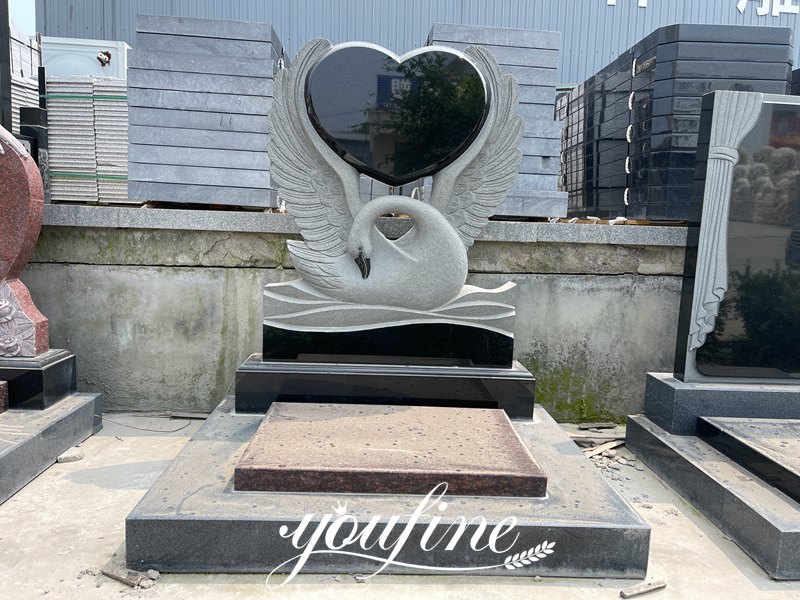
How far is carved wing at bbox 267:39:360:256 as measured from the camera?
3.52 meters

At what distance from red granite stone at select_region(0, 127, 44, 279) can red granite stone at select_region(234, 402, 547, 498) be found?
1853 millimetres

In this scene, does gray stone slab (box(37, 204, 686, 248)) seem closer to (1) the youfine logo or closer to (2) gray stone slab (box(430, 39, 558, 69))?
(2) gray stone slab (box(430, 39, 558, 69))

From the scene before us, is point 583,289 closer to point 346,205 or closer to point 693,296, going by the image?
point 693,296

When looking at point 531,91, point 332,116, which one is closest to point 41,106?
point 332,116

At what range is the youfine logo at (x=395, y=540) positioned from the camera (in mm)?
2240

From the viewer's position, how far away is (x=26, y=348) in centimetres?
353

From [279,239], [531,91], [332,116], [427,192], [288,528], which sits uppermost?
[531,91]

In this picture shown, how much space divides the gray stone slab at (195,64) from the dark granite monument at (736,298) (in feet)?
9.23

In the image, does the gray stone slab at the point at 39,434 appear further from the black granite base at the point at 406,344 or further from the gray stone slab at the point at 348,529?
the black granite base at the point at 406,344

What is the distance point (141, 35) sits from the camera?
4.02m

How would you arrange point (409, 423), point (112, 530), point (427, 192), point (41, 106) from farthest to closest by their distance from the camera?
point (41, 106)
point (427, 192)
point (409, 423)
point (112, 530)

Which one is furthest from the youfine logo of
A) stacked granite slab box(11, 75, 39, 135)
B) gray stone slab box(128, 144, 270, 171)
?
stacked granite slab box(11, 75, 39, 135)

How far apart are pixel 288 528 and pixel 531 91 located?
333 centimetres

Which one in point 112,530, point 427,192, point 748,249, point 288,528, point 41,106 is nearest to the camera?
point 288,528
